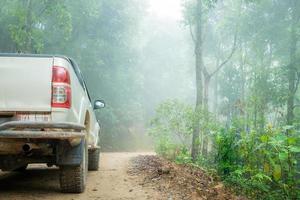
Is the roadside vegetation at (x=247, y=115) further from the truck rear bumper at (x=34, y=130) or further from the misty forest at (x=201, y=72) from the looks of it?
the truck rear bumper at (x=34, y=130)

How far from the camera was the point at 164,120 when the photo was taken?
17.8m

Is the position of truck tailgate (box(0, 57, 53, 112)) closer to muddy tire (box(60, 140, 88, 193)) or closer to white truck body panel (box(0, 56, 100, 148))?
white truck body panel (box(0, 56, 100, 148))

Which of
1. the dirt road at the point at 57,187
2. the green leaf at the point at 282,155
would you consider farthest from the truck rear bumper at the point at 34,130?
the green leaf at the point at 282,155

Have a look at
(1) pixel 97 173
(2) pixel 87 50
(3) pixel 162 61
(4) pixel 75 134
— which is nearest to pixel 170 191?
(4) pixel 75 134

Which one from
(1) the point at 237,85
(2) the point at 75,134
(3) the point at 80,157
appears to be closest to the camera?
(2) the point at 75,134

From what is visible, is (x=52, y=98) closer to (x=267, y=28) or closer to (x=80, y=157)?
(x=80, y=157)

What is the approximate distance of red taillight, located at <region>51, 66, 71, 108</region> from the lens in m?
5.34

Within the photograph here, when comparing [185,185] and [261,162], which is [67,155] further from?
[261,162]

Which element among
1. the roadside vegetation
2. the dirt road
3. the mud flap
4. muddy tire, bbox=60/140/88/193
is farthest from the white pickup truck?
the roadside vegetation

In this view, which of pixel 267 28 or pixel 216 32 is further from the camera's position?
pixel 216 32

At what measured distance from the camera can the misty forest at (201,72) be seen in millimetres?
8773

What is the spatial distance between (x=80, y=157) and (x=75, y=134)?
67 centimetres

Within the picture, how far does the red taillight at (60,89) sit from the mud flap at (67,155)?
68cm

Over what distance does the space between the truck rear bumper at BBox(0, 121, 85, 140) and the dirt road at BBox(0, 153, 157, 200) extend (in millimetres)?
1184
